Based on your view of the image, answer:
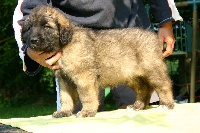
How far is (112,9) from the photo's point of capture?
4719 millimetres

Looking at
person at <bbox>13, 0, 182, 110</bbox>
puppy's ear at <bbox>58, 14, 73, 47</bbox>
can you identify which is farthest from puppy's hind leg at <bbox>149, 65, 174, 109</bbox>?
puppy's ear at <bbox>58, 14, 73, 47</bbox>

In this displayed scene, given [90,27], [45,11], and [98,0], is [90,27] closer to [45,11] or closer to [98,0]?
[98,0]

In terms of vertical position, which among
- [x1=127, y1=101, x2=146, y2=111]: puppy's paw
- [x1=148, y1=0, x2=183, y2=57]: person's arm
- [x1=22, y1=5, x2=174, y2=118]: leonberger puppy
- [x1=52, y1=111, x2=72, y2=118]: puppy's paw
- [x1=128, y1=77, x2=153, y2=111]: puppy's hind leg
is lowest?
[x1=52, y1=111, x2=72, y2=118]: puppy's paw

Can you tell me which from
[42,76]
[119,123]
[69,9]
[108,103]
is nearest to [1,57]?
[42,76]

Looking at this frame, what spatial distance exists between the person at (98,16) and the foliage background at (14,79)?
30.2ft

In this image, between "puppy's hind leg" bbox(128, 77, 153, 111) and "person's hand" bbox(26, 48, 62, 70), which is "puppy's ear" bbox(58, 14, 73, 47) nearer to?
"person's hand" bbox(26, 48, 62, 70)

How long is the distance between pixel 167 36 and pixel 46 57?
4.64ft

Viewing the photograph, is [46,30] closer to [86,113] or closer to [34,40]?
[34,40]

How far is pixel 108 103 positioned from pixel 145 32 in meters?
Answer: 8.90

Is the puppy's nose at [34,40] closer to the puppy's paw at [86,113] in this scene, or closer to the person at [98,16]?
the person at [98,16]

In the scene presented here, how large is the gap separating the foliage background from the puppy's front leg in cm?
1002

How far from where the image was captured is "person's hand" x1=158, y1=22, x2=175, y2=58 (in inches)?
189

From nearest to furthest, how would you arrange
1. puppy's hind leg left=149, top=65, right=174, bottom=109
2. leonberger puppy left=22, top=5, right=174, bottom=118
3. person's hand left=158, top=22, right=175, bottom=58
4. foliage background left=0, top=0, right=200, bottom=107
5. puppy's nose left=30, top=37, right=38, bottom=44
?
puppy's nose left=30, top=37, right=38, bottom=44 → leonberger puppy left=22, top=5, right=174, bottom=118 → puppy's hind leg left=149, top=65, right=174, bottom=109 → person's hand left=158, top=22, right=175, bottom=58 → foliage background left=0, top=0, right=200, bottom=107

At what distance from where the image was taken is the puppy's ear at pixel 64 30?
402 centimetres
